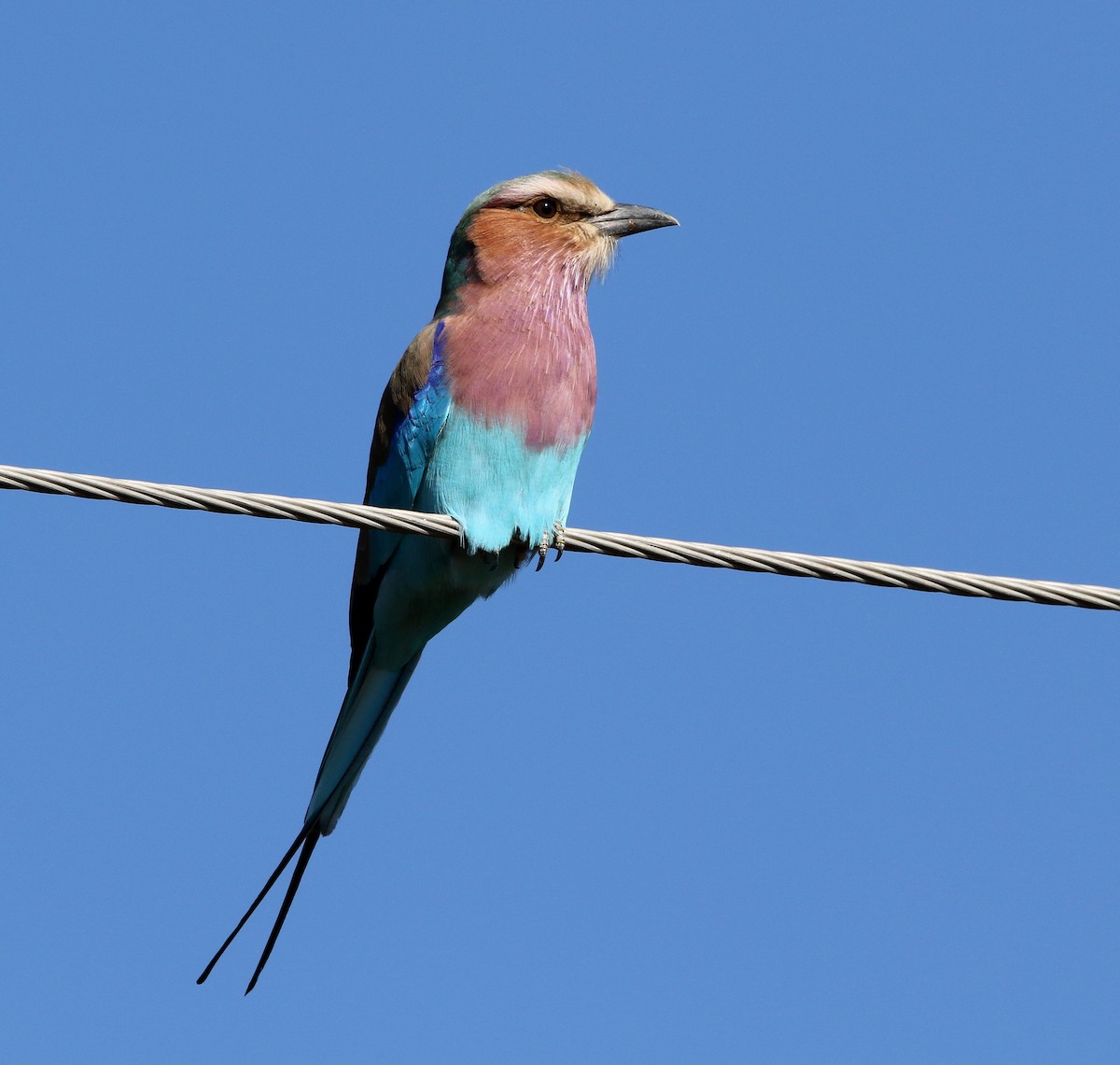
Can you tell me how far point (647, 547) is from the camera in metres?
3.67

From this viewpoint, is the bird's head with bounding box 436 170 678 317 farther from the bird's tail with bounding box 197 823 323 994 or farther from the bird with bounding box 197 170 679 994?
the bird's tail with bounding box 197 823 323 994

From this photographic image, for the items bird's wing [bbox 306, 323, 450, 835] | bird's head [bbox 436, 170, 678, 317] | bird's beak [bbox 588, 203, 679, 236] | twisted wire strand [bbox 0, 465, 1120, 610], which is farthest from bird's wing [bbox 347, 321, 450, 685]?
twisted wire strand [bbox 0, 465, 1120, 610]

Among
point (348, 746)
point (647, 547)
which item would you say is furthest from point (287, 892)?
point (647, 547)

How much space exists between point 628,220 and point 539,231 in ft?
1.20

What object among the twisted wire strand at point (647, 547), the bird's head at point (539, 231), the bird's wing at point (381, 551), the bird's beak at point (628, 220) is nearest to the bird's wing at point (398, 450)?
the bird's wing at point (381, 551)

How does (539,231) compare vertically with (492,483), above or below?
above

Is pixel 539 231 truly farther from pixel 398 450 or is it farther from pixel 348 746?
pixel 348 746

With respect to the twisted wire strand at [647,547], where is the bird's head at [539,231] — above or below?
above

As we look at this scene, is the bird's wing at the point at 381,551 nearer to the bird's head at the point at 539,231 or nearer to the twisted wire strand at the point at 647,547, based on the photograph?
the bird's head at the point at 539,231

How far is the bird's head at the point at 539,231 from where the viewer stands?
5.41 meters

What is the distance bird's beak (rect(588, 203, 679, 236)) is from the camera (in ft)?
18.5

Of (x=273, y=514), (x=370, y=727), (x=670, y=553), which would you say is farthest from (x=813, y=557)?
(x=370, y=727)

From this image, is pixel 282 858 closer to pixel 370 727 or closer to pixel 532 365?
pixel 370 727

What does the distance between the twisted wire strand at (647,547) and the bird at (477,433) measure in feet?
3.71
